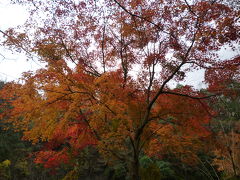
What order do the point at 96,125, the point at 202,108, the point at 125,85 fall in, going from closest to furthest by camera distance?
the point at 202,108 → the point at 96,125 → the point at 125,85

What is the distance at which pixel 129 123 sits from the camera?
6.75 m

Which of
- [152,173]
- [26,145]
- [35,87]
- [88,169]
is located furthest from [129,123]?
[26,145]

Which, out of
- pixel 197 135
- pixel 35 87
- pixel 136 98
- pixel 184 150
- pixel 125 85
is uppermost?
pixel 125 85

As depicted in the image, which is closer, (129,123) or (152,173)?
(129,123)

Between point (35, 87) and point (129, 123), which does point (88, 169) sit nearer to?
point (129, 123)

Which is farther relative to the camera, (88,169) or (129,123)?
(88,169)

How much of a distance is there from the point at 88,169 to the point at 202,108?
13.4m

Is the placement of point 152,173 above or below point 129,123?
below

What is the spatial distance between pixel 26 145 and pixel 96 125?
627 inches

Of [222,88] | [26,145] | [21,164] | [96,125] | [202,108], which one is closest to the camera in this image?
[222,88]

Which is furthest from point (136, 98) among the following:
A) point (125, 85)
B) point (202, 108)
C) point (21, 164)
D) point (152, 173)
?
point (21, 164)

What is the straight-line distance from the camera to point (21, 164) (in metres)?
16.5

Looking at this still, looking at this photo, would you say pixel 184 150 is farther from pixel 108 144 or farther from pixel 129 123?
pixel 108 144

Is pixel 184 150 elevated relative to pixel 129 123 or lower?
lower
